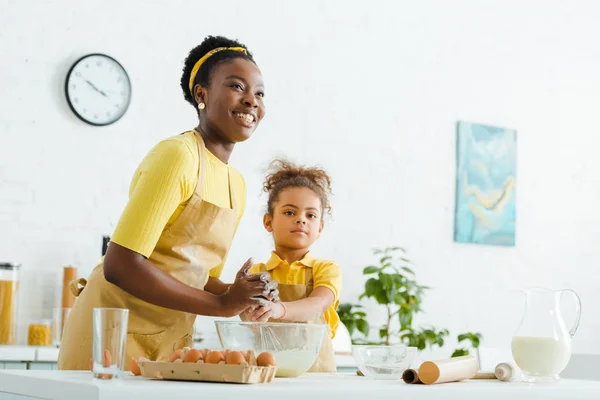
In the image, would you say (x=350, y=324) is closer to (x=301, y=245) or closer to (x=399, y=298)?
(x=399, y=298)

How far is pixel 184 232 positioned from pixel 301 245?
513 mm

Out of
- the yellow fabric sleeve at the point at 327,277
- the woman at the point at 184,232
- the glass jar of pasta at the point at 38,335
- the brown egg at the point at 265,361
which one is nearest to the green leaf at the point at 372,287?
the glass jar of pasta at the point at 38,335

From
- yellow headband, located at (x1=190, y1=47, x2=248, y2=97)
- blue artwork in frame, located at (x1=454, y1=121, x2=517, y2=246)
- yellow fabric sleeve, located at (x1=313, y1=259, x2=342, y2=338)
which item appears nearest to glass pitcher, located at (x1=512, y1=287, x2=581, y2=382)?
yellow fabric sleeve, located at (x1=313, y1=259, x2=342, y2=338)

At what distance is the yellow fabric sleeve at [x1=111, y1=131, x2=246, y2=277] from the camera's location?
1760 millimetres

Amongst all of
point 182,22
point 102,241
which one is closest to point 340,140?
point 182,22

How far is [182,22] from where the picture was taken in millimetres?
4102

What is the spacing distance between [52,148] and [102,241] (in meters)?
0.45

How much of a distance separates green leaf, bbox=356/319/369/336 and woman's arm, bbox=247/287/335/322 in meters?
1.97

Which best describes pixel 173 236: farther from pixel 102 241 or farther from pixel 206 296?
pixel 102 241

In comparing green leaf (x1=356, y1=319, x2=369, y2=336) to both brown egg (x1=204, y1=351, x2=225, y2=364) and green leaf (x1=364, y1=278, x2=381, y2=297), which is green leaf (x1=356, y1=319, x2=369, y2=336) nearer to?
green leaf (x1=364, y1=278, x2=381, y2=297)

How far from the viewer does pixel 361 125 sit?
460 centimetres

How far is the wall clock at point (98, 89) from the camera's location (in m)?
3.83

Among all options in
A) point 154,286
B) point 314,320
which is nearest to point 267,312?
point 154,286

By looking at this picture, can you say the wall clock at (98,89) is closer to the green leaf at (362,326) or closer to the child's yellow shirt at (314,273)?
the green leaf at (362,326)
